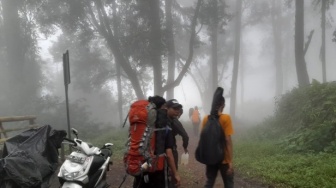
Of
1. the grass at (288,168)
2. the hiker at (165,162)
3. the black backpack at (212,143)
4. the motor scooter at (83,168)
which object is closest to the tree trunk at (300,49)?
the grass at (288,168)

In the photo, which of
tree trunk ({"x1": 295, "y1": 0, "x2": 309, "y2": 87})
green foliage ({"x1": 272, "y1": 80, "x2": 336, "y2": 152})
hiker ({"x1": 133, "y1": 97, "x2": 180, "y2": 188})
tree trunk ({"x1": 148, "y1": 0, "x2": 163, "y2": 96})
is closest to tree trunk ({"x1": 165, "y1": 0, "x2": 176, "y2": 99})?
tree trunk ({"x1": 148, "y1": 0, "x2": 163, "y2": 96})

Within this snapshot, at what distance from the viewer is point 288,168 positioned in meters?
7.97

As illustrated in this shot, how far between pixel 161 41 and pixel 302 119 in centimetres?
1104

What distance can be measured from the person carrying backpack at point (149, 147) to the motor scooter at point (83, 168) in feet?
2.31

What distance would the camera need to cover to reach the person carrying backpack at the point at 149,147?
168 inches

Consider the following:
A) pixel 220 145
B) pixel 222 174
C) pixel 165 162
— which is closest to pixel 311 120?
pixel 222 174

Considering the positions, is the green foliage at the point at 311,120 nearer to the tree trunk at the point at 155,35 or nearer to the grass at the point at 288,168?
the grass at the point at 288,168

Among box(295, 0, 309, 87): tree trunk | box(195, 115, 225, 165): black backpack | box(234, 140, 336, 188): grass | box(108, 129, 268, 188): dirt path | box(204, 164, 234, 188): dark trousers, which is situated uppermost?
box(295, 0, 309, 87): tree trunk

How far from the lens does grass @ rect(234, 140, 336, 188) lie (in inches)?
266

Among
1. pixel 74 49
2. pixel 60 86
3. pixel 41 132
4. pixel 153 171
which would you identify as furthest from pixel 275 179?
pixel 60 86

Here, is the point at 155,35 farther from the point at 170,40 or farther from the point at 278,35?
the point at 278,35

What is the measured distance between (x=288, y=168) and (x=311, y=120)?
14.1 ft

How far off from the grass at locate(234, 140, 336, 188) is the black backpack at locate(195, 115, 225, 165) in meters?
2.61

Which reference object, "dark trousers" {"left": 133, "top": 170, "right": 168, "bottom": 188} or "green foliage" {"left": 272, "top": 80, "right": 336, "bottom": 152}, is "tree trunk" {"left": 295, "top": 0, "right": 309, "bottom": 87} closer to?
"green foliage" {"left": 272, "top": 80, "right": 336, "bottom": 152}
